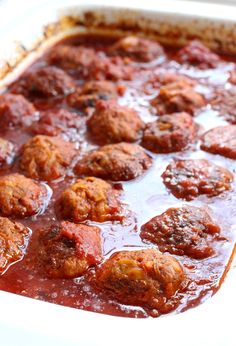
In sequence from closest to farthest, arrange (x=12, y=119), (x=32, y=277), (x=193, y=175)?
(x=32, y=277), (x=193, y=175), (x=12, y=119)

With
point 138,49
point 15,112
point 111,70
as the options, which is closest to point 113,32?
point 138,49

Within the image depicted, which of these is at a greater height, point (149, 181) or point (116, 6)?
point (116, 6)

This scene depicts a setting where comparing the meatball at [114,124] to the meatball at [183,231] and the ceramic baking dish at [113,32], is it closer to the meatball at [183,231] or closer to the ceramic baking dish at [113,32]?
the meatball at [183,231]

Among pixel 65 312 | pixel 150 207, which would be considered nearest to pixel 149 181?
pixel 150 207

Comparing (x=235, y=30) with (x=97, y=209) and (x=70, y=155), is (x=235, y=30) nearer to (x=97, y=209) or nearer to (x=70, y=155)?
(x=70, y=155)

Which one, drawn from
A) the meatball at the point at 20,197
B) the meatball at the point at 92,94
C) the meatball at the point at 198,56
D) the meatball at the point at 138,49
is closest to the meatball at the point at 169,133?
the meatball at the point at 92,94

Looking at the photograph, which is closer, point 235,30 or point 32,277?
point 32,277

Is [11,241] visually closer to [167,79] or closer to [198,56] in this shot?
[167,79]
